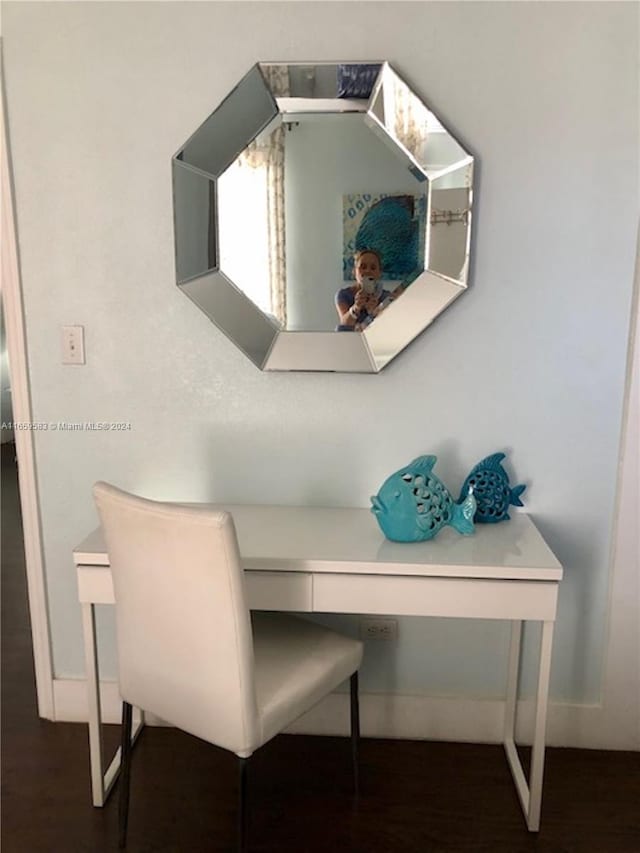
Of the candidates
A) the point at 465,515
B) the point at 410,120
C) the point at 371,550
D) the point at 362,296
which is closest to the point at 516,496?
the point at 465,515

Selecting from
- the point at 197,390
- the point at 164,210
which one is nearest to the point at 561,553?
the point at 197,390

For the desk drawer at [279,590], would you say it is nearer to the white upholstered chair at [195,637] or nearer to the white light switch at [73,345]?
the white upholstered chair at [195,637]

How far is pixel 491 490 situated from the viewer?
1937mm

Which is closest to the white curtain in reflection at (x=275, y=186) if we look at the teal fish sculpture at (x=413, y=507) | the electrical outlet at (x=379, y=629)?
the teal fish sculpture at (x=413, y=507)

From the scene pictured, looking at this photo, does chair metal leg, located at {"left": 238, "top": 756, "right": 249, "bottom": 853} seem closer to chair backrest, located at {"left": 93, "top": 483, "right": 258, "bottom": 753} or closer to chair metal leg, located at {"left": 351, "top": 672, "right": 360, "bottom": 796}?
chair backrest, located at {"left": 93, "top": 483, "right": 258, "bottom": 753}

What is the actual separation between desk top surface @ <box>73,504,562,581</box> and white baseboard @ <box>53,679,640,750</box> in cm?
60

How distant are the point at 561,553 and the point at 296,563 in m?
0.83

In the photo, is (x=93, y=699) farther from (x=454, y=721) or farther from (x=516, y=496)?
(x=516, y=496)

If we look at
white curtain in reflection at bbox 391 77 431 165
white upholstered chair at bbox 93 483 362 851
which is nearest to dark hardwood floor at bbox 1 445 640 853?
white upholstered chair at bbox 93 483 362 851

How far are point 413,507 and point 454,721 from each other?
818mm

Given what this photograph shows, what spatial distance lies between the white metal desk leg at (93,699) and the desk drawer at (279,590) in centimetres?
42

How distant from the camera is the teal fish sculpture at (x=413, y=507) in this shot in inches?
70.7

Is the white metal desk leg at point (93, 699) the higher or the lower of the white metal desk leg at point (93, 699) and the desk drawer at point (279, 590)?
the lower

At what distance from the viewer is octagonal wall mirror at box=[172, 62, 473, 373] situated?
1867 mm
